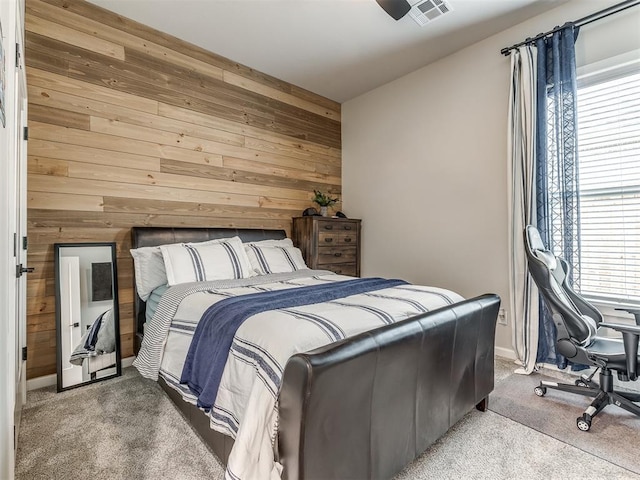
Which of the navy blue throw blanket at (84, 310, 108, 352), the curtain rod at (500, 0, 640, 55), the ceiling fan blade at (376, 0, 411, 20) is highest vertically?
the ceiling fan blade at (376, 0, 411, 20)

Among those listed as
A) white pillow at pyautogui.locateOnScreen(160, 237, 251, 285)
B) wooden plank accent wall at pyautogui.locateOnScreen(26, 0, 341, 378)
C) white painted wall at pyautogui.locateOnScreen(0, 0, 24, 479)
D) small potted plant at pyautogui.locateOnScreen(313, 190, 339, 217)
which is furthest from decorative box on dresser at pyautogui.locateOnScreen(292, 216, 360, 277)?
white painted wall at pyautogui.locateOnScreen(0, 0, 24, 479)

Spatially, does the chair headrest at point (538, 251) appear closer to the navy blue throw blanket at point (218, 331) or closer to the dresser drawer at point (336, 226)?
the navy blue throw blanket at point (218, 331)

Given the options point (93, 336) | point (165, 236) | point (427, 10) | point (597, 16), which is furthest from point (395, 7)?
point (93, 336)

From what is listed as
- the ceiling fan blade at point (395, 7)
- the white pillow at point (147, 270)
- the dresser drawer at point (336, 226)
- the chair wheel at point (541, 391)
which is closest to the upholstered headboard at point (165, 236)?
the white pillow at point (147, 270)

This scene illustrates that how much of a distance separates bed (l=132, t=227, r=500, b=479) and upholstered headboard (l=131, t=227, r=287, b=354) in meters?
0.67

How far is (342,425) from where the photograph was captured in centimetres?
124

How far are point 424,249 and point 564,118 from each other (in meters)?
1.66

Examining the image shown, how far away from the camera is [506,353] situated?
311cm

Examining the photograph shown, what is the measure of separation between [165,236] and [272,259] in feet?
3.10

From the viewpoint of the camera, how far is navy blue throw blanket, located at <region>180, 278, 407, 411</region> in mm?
1582

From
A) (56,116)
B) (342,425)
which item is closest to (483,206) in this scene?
(342,425)

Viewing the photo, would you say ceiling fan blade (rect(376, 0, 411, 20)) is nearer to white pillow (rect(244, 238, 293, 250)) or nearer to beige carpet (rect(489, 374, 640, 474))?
white pillow (rect(244, 238, 293, 250))

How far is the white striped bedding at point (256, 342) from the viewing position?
1.25 meters

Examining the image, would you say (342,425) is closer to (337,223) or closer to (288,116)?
(337,223)
